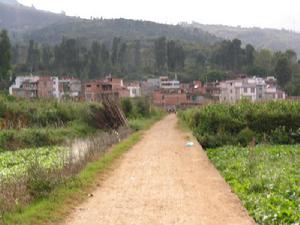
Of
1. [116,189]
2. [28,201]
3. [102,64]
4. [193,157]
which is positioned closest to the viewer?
[28,201]

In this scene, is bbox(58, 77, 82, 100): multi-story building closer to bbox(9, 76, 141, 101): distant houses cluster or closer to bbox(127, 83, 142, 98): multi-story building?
bbox(9, 76, 141, 101): distant houses cluster

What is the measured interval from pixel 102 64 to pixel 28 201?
106213mm

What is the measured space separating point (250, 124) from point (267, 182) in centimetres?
1740

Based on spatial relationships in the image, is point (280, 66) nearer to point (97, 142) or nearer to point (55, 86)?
point (55, 86)

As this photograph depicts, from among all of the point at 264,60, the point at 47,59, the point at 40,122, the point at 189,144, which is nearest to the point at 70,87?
the point at 47,59

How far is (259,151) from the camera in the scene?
2473cm

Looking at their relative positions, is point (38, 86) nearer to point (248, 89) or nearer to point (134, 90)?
point (134, 90)

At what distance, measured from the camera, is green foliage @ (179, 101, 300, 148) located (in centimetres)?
3048

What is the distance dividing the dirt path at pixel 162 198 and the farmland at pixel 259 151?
462mm

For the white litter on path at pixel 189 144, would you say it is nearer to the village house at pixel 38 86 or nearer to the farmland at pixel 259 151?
the farmland at pixel 259 151

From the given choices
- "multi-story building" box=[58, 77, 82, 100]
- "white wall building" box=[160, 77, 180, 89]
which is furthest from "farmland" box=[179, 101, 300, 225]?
"white wall building" box=[160, 77, 180, 89]

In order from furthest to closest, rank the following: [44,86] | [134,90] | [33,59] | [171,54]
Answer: [171,54], [33,59], [134,90], [44,86]

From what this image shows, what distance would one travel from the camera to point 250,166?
59.1ft

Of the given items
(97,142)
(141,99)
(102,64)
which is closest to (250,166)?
(97,142)
